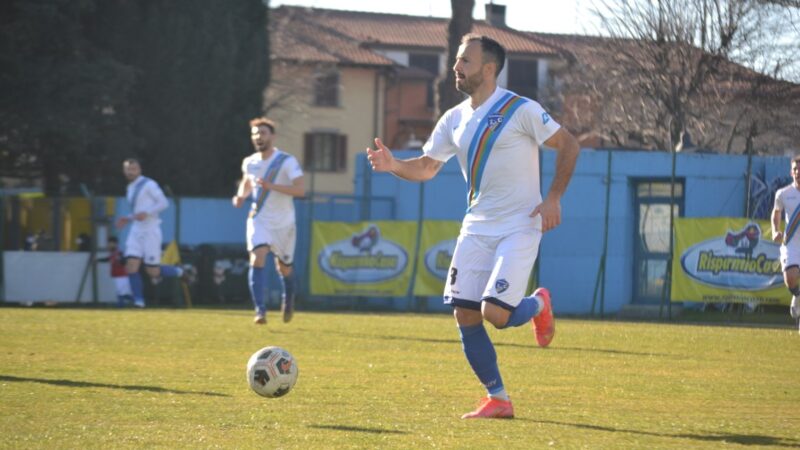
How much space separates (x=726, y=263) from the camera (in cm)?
2314

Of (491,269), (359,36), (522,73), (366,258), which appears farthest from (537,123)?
(522,73)

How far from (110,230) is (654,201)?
10586mm

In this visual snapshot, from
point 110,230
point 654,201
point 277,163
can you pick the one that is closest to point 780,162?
point 654,201

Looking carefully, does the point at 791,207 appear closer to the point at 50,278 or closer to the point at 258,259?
the point at 258,259

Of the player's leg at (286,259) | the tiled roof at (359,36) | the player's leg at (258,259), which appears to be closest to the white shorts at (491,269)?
the player's leg at (258,259)

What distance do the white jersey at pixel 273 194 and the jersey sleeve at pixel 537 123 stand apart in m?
9.23

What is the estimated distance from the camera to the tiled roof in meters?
67.8

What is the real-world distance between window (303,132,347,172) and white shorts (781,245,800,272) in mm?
59852

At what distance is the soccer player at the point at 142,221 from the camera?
77.6ft

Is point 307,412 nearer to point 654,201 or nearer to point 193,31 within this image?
point 654,201

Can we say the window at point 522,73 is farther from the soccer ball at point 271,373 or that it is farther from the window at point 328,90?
the soccer ball at point 271,373

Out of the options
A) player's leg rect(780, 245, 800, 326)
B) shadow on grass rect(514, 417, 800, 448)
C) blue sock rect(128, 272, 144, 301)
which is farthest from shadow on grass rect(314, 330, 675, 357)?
blue sock rect(128, 272, 144, 301)

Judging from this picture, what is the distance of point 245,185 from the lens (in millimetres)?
18531

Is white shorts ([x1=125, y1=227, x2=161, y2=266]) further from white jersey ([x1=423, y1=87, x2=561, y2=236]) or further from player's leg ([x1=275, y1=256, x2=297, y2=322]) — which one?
white jersey ([x1=423, y1=87, x2=561, y2=236])
